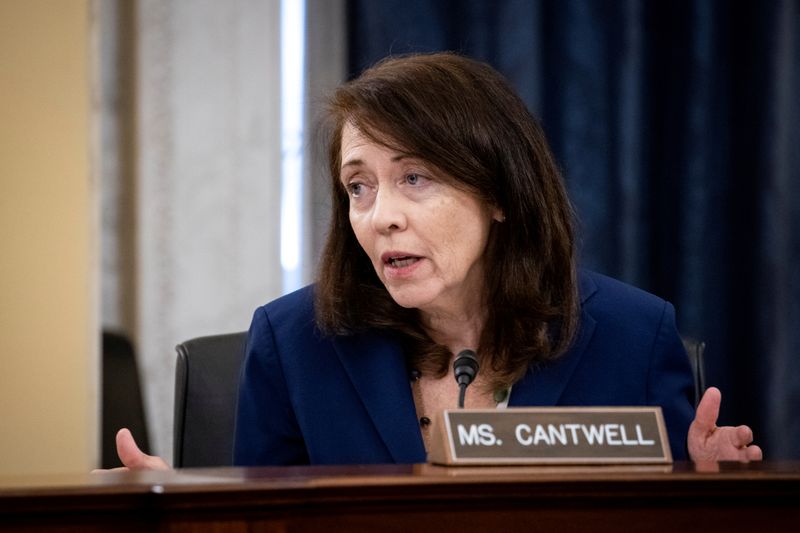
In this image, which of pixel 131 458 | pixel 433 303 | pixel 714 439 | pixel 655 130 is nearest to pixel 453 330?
pixel 433 303

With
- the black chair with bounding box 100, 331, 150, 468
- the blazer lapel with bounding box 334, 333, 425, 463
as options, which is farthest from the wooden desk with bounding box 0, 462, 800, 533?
the black chair with bounding box 100, 331, 150, 468

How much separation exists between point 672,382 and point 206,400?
0.85 metres

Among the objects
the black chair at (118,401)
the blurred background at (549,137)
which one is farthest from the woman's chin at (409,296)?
the blurred background at (549,137)

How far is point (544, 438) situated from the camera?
4.58 feet

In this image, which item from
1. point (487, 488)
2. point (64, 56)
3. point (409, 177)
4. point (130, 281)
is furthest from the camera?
point (130, 281)

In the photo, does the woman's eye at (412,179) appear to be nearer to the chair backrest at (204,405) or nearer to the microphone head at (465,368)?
the microphone head at (465,368)

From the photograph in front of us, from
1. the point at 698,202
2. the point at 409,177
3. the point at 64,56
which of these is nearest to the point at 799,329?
the point at 698,202

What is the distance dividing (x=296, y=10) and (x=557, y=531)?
7.50 feet

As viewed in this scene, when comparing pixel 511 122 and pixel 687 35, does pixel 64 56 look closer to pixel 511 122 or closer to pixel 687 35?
pixel 511 122

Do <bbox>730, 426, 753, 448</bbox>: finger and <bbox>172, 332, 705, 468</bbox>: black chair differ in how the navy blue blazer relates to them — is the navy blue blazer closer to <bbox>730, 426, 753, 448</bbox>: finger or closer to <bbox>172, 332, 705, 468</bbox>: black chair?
<bbox>172, 332, 705, 468</bbox>: black chair

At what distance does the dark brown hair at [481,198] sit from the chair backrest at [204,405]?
240mm

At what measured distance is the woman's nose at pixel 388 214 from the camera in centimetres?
193

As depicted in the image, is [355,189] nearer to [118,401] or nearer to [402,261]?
[402,261]

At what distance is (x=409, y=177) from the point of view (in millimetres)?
1995
